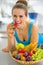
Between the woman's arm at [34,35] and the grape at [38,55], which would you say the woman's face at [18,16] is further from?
the grape at [38,55]

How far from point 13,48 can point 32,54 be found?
0.23 meters

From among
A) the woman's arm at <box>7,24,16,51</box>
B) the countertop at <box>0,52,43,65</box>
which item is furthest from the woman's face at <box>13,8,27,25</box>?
the countertop at <box>0,52,43,65</box>

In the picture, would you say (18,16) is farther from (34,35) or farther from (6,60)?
(6,60)

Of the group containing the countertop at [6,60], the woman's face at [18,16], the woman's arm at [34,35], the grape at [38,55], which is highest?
the woman's face at [18,16]

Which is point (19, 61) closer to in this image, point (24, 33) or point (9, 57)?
point (9, 57)

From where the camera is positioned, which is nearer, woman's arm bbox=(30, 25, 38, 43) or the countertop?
the countertop

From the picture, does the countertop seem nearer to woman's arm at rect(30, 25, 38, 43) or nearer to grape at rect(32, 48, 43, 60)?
grape at rect(32, 48, 43, 60)

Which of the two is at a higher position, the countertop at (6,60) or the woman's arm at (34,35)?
the woman's arm at (34,35)

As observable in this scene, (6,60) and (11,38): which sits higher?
(11,38)

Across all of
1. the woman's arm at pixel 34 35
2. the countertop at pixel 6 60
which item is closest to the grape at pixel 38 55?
the countertop at pixel 6 60

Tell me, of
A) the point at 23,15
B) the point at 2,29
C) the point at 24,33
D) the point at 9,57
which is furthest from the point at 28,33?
the point at 2,29

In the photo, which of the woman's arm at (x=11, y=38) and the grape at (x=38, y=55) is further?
the woman's arm at (x=11, y=38)

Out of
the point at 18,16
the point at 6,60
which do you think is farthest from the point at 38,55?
the point at 18,16

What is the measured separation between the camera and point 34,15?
194 centimetres
